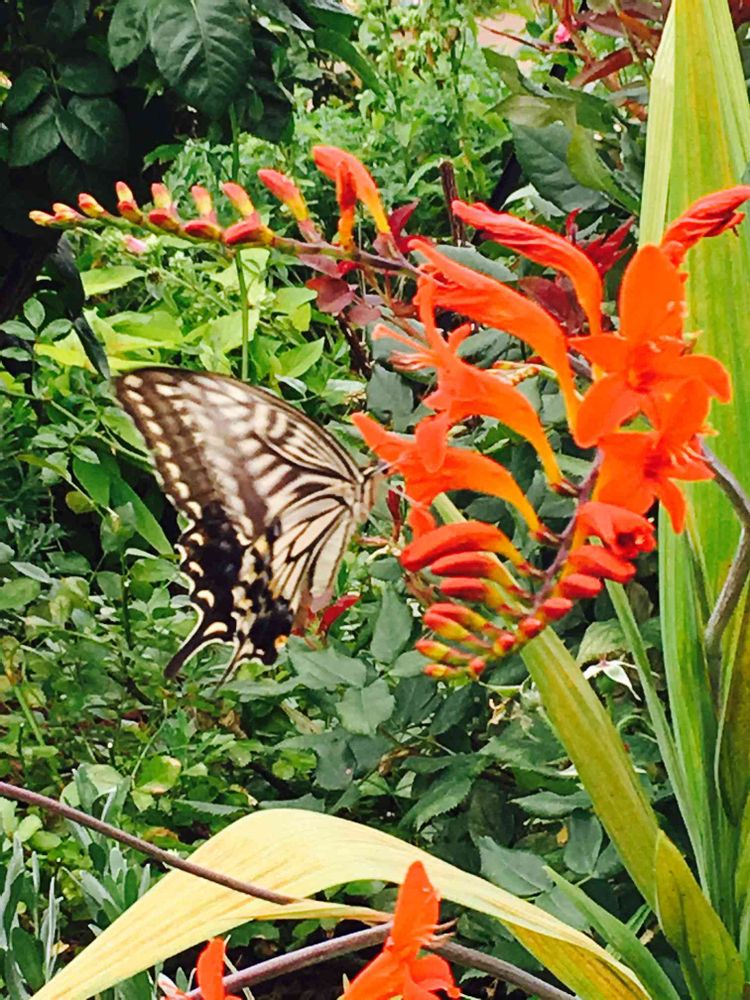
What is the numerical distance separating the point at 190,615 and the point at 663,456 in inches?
51.1

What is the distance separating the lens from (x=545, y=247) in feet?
2.04

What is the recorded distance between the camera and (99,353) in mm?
1872

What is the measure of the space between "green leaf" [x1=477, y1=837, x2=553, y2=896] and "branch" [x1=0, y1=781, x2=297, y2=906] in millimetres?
419

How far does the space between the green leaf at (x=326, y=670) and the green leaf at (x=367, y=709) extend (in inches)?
0.7

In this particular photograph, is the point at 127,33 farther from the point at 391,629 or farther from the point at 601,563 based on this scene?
the point at 601,563

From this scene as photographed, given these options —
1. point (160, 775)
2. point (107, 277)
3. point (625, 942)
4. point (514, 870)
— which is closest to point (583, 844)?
point (514, 870)

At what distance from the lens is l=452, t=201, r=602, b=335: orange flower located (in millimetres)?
619

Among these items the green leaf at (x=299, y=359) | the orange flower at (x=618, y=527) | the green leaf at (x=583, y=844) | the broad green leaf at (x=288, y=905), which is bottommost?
the green leaf at (x=299, y=359)

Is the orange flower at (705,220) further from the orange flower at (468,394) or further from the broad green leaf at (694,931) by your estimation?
the broad green leaf at (694,931)

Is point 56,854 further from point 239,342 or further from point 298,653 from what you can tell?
point 239,342

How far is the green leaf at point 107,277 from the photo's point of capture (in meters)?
2.83

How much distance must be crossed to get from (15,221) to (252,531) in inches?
27.9

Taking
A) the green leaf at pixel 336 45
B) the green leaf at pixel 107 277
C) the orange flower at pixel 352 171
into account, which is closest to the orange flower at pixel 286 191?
the orange flower at pixel 352 171

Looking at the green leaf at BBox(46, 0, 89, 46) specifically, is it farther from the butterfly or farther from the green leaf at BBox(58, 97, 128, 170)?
the butterfly
